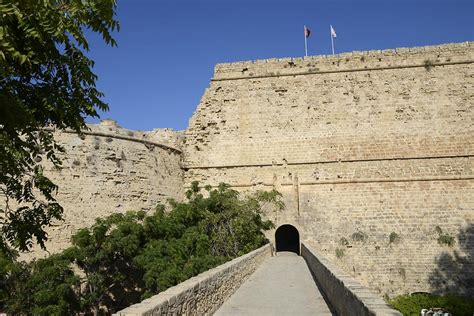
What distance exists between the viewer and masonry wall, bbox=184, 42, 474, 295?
15344 millimetres

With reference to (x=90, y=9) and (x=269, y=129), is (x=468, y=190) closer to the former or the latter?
(x=269, y=129)

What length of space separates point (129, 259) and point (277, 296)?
22.5 ft

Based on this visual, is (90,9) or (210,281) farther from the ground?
(90,9)

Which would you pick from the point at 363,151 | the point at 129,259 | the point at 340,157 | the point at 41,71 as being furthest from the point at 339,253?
the point at 41,71

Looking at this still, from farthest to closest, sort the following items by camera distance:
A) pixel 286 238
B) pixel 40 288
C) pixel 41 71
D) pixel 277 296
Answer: pixel 286 238 < pixel 40 288 < pixel 277 296 < pixel 41 71

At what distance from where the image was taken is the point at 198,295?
5.02 metres

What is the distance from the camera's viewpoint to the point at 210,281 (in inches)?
222

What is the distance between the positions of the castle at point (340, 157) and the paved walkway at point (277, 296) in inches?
252

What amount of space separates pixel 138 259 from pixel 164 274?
1.34m

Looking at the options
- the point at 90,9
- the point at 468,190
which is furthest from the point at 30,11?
the point at 468,190

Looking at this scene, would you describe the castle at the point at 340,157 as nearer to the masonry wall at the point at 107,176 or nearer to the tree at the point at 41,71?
the masonry wall at the point at 107,176

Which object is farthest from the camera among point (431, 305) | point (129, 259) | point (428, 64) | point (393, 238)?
point (428, 64)

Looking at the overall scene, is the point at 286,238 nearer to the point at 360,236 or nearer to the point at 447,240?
the point at 360,236

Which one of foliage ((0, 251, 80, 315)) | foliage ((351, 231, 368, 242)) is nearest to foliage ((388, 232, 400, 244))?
foliage ((351, 231, 368, 242))
